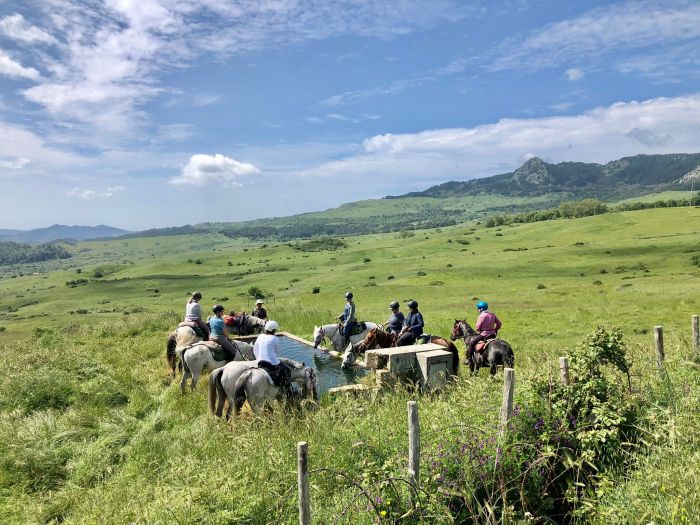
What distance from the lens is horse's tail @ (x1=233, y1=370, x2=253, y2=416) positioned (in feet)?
36.9

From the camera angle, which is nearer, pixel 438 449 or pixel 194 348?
pixel 438 449

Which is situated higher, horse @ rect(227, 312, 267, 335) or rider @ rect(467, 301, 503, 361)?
rider @ rect(467, 301, 503, 361)

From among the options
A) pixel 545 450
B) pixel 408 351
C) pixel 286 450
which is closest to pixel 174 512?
pixel 286 450

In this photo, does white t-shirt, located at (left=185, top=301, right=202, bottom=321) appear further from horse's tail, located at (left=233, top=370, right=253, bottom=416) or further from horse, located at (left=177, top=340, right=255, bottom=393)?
horse's tail, located at (left=233, top=370, right=253, bottom=416)

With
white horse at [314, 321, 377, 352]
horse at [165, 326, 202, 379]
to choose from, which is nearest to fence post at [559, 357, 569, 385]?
white horse at [314, 321, 377, 352]

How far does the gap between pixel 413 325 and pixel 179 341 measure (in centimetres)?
872

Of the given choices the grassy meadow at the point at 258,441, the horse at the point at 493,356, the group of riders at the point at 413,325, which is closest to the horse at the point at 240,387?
the grassy meadow at the point at 258,441

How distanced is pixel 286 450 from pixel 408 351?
639 cm

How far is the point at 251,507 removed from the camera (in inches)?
244

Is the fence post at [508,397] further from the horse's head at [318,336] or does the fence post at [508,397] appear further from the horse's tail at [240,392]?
the horse's head at [318,336]

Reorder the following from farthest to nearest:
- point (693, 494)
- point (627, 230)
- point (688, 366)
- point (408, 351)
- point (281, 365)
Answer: point (627, 230)
point (408, 351)
point (281, 365)
point (688, 366)
point (693, 494)

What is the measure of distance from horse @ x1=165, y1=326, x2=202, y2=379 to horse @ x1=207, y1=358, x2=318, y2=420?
191 inches

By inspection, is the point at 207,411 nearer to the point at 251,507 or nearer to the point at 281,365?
the point at 281,365

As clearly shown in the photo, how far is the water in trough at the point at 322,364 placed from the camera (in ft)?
53.0
